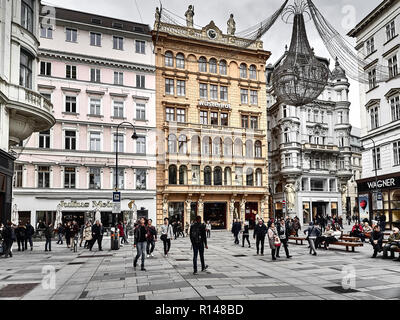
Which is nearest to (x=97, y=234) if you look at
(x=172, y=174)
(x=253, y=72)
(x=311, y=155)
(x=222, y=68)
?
(x=172, y=174)

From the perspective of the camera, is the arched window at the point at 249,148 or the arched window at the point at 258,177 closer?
the arched window at the point at 249,148

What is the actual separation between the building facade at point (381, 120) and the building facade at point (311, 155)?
60.4 ft

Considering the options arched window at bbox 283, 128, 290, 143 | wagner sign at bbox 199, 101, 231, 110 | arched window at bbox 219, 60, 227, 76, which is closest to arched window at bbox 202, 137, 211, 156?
wagner sign at bbox 199, 101, 231, 110

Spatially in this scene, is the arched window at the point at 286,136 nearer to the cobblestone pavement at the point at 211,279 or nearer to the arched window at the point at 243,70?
the arched window at the point at 243,70

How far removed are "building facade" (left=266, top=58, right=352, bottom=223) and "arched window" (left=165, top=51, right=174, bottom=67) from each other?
17522 millimetres

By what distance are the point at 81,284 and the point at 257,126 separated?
41144 mm

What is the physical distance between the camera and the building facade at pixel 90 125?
38.1 metres

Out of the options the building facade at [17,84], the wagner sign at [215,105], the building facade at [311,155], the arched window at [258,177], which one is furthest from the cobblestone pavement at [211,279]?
the building facade at [311,155]

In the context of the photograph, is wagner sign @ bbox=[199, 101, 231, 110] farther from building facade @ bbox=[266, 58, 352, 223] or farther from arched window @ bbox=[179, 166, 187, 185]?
building facade @ bbox=[266, 58, 352, 223]

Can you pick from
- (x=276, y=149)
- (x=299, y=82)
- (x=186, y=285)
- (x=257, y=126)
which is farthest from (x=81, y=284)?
(x=276, y=149)

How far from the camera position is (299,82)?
9.20 meters

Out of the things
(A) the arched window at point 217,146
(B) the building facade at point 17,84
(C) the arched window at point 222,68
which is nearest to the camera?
(B) the building facade at point 17,84

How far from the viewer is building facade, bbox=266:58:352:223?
5628 cm

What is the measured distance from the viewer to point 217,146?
154ft
